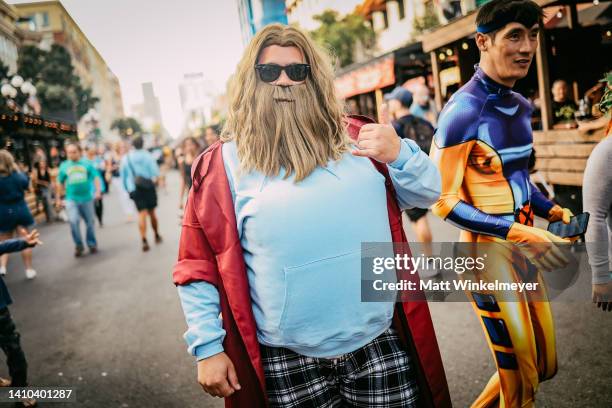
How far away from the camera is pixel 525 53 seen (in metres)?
1.88

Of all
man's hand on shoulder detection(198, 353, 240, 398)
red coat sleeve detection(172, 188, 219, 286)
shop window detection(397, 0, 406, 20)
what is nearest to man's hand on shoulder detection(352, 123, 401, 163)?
red coat sleeve detection(172, 188, 219, 286)

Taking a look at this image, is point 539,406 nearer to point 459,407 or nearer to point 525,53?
point 459,407

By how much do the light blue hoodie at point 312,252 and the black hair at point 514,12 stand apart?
75cm

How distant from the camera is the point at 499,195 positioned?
1.98m

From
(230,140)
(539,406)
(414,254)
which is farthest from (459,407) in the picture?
(230,140)

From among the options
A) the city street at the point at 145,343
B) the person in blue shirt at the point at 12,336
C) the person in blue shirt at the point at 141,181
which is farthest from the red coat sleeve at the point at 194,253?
the person in blue shirt at the point at 141,181

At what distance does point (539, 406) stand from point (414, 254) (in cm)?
162

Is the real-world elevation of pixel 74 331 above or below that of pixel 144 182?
below

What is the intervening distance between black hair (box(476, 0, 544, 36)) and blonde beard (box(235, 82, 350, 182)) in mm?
820

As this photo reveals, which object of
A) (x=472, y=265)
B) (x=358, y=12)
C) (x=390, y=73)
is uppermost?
(x=358, y=12)

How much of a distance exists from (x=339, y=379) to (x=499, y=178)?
1050mm

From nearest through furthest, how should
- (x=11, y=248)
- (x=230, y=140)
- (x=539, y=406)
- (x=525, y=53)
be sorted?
1. (x=230, y=140)
2. (x=525, y=53)
3. (x=539, y=406)
4. (x=11, y=248)

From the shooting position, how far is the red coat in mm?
1515

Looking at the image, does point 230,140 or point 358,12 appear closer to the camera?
point 230,140
